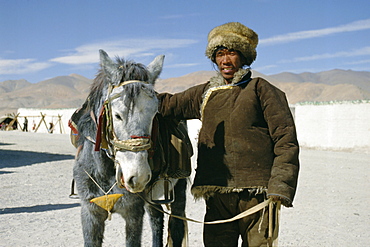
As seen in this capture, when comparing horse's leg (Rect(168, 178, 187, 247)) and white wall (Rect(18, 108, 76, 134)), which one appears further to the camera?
white wall (Rect(18, 108, 76, 134))

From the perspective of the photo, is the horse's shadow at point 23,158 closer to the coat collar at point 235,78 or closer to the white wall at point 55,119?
the coat collar at point 235,78

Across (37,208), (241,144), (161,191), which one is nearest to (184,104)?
(241,144)

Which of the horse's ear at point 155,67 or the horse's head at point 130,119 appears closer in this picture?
the horse's head at point 130,119

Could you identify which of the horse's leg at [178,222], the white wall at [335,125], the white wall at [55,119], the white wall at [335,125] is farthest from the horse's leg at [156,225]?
the white wall at [55,119]

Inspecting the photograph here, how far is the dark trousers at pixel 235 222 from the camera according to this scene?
2.76m

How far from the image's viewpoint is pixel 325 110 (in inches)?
791

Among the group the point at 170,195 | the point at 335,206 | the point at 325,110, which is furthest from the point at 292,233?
the point at 325,110

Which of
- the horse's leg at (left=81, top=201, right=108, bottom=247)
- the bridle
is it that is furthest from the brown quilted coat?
the horse's leg at (left=81, top=201, right=108, bottom=247)

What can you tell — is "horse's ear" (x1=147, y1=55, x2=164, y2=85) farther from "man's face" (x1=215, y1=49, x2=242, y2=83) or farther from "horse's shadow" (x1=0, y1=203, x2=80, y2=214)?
"horse's shadow" (x1=0, y1=203, x2=80, y2=214)

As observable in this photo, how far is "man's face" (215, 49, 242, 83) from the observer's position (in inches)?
114

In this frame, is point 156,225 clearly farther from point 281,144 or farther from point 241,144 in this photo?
point 281,144

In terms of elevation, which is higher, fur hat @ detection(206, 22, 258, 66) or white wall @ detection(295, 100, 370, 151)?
fur hat @ detection(206, 22, 258, 66)

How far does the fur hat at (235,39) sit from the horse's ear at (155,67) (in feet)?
1.37

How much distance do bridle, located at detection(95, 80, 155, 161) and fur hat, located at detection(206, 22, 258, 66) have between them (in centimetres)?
68
